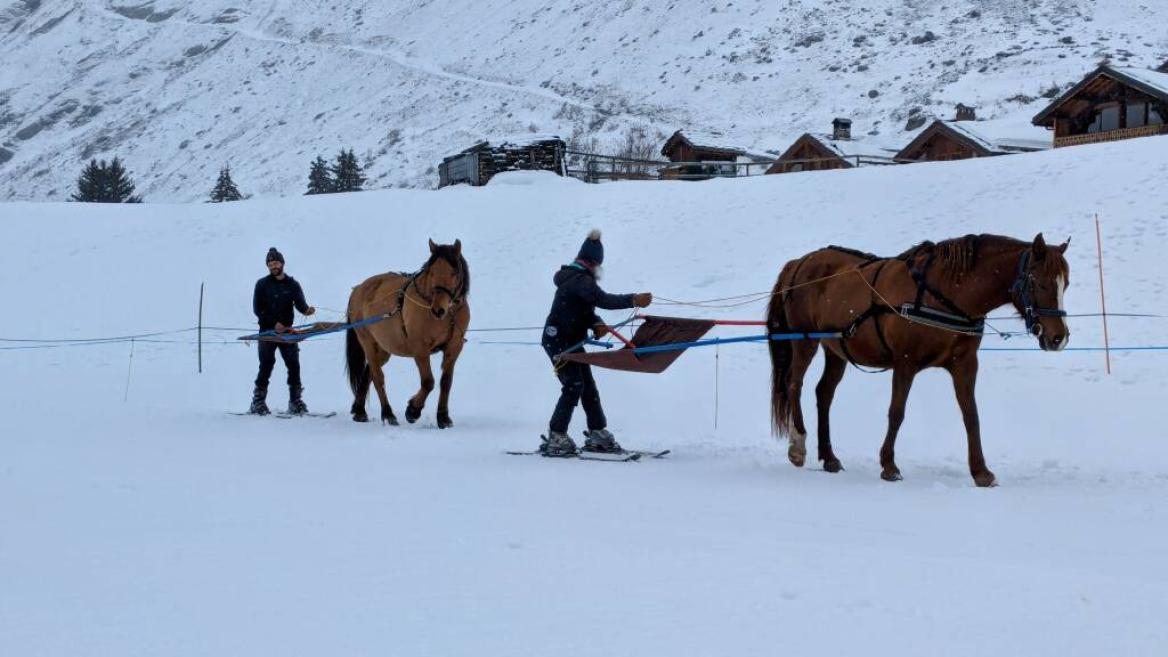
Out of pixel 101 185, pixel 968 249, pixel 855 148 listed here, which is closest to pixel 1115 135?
pixel 855 148

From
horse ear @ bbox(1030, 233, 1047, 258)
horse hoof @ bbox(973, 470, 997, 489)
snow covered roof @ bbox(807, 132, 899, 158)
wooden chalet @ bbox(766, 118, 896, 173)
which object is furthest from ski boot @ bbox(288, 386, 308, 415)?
snow covered roof @ bbox(807, 132, 899, 158)

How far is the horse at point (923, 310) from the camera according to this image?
640cm

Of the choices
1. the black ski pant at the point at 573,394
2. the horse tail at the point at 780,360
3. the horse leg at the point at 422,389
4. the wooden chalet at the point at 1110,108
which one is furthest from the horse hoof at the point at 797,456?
the wooden chalet at the point at 1110,108

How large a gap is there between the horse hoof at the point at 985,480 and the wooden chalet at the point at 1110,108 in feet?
89.8

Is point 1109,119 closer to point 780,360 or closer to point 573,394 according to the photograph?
point 780,360

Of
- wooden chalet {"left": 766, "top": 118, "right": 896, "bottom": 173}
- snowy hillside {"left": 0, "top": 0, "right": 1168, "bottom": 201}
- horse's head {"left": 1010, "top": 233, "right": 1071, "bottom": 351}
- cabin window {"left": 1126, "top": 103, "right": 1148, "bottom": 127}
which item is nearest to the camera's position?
horse's head {"left": 1010, "top": 233, "right": 1071, "bottom": 351}

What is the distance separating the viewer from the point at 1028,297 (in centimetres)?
638

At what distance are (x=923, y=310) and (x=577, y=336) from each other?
2739 mm

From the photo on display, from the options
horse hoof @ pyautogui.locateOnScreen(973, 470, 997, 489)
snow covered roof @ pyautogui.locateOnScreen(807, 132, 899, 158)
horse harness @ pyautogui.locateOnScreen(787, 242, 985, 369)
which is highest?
snow covered roof @ pyautogui.locateOnScreen(807, 132, 899, 158)

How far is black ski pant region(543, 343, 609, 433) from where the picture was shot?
8.09 m

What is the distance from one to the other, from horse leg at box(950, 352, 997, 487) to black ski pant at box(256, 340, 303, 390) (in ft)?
23.6

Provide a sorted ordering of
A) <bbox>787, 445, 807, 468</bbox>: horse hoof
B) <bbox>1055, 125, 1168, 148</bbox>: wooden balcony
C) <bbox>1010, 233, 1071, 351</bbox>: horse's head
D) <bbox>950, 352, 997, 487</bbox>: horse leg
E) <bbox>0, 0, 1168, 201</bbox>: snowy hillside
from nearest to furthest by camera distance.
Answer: <bbox>1010, 233, 1071, 351</bbox>: horse's head
<bbox>950, 352, 997, 487</bbox>: horse leg
<bbox>787, 445, 807, 468</bbox>: horse hoof
<bbox>1055, 125, 1168, 148</bbox>: wooden balcony
<bbox>0, 0, 1168, 201</bbox>: snowy hillside

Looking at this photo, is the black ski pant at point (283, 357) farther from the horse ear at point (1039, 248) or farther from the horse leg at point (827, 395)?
the horse ear at point (1039, 248)

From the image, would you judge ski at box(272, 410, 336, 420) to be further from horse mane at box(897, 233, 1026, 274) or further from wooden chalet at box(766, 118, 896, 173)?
wooden chalet at box(766, 118, 896, 173)
